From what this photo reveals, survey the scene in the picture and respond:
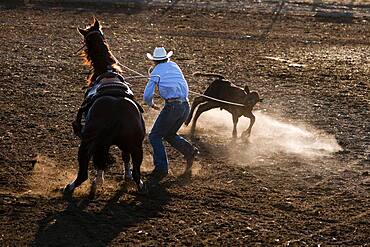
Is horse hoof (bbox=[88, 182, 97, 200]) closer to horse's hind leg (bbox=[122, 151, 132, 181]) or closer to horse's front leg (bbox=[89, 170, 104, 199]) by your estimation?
horse's front leg (bbox=[89, 170, 104, 199])

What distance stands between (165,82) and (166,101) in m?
0.28

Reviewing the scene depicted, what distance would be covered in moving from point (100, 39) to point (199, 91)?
17.7 ft

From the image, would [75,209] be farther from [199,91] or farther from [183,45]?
[183,45]

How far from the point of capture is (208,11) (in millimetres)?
27844

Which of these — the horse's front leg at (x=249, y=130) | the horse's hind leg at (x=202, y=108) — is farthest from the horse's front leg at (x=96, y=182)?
the horse's front leg at (x=249, y=130)

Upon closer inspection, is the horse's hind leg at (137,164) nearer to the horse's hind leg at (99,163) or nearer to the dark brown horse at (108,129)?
the dark brown horse at (108,129)

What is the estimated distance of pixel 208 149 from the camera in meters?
12.2

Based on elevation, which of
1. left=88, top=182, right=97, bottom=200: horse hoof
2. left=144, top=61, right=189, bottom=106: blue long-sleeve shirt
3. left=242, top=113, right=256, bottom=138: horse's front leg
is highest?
left=144, top=61, right=189, bottom=106: blue long-sleeve shirt

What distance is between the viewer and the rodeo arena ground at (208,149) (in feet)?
29.3

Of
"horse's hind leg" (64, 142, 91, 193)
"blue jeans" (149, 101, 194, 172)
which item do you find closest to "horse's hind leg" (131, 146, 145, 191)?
"horse's hind leg" (64, 142, 91, 193)

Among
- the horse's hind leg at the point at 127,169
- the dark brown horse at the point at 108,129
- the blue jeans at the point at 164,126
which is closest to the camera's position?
the dark brown horse at the point at 108,129

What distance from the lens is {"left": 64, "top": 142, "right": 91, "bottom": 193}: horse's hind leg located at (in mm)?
Result: 9461

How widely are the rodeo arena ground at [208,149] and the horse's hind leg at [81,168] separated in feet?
0.18

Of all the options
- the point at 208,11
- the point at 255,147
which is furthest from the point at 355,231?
the point at 208,11
